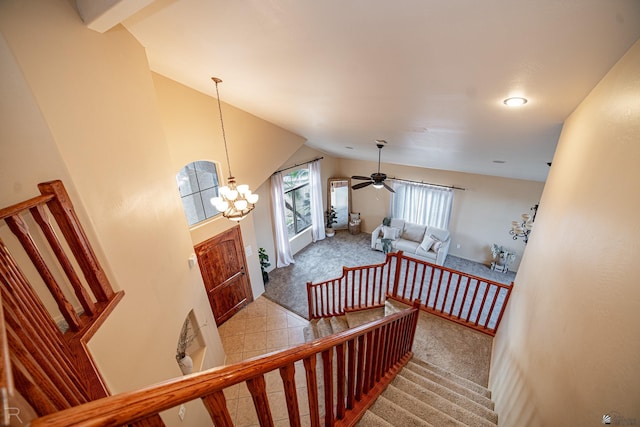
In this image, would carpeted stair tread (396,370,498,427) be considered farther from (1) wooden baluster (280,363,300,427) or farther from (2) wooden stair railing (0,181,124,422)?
(2) wooden stair railing (0,181,124,422)

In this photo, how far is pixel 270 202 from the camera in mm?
5906

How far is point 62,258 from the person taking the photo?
1310 mm

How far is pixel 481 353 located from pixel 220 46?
432cm

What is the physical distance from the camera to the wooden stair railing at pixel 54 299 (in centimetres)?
88

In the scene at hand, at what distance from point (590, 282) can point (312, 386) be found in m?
1.42

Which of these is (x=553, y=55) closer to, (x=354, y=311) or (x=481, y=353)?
(x=481, y=353)

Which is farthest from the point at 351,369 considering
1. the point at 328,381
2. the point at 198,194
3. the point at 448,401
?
the point at 198,194

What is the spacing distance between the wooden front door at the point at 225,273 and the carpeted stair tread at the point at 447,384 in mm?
3231

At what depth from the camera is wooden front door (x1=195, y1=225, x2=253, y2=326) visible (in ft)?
14.0

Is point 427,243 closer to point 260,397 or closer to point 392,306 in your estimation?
point 392,306

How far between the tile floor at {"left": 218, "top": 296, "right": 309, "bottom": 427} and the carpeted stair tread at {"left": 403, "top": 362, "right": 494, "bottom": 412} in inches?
55.3

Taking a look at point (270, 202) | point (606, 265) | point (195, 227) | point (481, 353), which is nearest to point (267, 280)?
point (270, 202)

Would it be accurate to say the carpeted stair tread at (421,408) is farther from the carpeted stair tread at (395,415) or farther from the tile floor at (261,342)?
the tile floor at (261,342)

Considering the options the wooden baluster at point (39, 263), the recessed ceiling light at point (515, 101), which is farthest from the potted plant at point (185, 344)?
the recessed ceiling light at point (515, 101)
